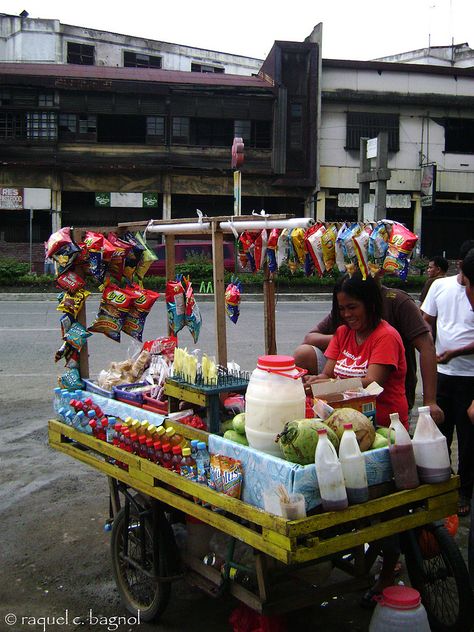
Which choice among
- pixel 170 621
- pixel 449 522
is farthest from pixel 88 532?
pixel 449 522

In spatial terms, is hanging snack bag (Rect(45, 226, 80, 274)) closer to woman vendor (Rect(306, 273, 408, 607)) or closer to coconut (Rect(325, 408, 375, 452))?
woman vendor (Rect(306, 273, 408, 607))

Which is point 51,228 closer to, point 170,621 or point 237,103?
point 237,103

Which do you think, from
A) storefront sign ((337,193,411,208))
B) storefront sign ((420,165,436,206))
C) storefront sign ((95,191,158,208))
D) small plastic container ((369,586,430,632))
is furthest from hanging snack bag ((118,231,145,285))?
storefront sign ((420,165,436,206))

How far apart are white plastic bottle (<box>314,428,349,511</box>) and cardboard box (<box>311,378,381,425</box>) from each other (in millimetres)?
469

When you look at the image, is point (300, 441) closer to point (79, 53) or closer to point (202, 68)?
point (79, 53)

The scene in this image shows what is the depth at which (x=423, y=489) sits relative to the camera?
8.53 feet

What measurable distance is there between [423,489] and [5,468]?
12.4 ft

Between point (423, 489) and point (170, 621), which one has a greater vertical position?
point (423, 489)

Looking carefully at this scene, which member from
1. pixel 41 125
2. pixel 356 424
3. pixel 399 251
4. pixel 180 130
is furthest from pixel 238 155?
pixel 41 125

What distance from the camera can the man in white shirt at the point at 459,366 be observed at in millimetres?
4332

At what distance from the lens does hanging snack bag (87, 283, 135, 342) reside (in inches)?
166

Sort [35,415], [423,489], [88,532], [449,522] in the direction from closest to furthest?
[423,489] < [449,522] < [88,532] < [35,415]

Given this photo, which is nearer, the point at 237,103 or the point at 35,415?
the point at 35,415

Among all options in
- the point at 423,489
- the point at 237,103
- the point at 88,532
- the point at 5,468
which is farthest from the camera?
the point at 237,103
